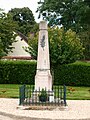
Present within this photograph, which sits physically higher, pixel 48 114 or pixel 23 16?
pixel 23 16

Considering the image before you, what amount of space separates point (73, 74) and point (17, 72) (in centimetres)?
543

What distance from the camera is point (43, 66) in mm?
15977

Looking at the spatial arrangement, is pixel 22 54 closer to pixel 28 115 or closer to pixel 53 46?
pixel 53 46

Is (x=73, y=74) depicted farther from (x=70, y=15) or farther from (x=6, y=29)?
(x=70, y=15)

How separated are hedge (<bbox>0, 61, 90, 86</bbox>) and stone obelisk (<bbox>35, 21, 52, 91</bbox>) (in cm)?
1619

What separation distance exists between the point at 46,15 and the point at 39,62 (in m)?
36.2

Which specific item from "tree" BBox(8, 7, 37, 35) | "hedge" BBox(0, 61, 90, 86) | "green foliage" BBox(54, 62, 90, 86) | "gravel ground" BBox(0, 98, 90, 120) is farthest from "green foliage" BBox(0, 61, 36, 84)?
"tree" BBox(8, 7, 37, 35)

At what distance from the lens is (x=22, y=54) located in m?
55.5

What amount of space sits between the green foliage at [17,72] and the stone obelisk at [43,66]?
55.0ft

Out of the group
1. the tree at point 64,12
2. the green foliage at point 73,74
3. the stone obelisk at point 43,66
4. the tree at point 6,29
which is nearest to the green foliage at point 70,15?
the tree at point 64,12

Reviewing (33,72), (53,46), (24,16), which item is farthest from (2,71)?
(24,16)

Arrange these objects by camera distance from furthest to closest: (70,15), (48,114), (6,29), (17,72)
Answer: (70,15) → (6,29) → (17,72) → (48,114)

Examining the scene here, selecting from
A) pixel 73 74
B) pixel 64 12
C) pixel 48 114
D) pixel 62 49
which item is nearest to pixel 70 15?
pixel 64 12

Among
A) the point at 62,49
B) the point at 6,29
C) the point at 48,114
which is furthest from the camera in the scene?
the point at 6,29
